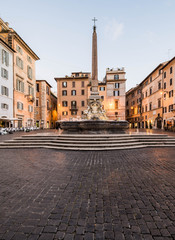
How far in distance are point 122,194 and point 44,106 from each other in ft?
123

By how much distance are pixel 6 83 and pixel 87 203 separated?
87.1 feet

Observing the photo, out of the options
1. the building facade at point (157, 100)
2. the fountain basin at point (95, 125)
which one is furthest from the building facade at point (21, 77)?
the building facade at point (157, 100)

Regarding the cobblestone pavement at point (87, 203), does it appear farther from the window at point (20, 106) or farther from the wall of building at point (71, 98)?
the wall of building at point (71, 98)

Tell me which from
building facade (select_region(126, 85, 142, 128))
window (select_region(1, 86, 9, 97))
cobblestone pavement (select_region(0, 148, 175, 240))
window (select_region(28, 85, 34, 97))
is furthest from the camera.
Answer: building facade (select_region(126, 85, 142, 128))

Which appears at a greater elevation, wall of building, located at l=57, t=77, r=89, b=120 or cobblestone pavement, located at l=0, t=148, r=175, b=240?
wall of building, located at l=57, t=77, r=89, b=120

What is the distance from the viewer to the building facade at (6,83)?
2192cm

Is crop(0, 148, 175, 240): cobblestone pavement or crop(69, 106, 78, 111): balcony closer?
crop(0, 148, 175, 240): cobblestone pavement

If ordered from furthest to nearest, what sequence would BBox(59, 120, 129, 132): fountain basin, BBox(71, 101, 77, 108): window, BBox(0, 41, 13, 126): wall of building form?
BBox(71, 101, 77, 108): window < BBox(0, 41, 13, 126): wall of building < BBox(59, 120, 129, 132): fountain basin

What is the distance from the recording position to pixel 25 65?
96.0 ft

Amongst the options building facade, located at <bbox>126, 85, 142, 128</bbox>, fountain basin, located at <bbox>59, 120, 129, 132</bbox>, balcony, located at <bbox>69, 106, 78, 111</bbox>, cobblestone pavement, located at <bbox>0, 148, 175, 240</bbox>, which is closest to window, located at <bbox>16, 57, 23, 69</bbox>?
balcony, located at <bbox>69, 106, 78, 111</bbox>

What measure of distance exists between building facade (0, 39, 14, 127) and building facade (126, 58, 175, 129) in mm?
30189

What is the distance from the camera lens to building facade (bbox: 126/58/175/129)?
27469mm

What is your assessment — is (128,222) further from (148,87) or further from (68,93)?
(148,87)

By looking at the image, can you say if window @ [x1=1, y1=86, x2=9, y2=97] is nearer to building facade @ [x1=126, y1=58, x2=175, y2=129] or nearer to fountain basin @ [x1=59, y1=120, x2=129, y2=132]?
fountain basin @ [x1=59, y1=120, x2=129, y2=132]
